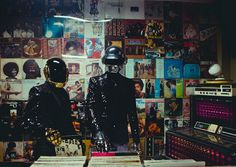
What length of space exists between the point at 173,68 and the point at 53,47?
1680mm

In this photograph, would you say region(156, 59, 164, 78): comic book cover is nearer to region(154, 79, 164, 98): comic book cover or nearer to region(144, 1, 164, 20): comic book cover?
region(154, 79, 164, 98): comic book cover

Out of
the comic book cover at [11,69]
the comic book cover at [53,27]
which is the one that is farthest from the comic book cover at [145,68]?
the comic book cover at [11,69]

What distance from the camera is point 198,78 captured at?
4.12m

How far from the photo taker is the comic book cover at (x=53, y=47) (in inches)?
152

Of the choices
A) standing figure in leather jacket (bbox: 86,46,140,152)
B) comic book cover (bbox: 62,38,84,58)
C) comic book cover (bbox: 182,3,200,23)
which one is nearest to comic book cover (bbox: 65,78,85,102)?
comic book cover (bbox: 62,38,84,58)

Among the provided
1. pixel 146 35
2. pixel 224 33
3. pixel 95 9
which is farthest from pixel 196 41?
pixel 95 9

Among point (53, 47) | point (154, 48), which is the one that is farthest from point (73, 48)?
point (154, 48)

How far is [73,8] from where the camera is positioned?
3898 millimetres

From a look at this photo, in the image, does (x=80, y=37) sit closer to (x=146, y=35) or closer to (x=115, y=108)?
(x=146, y=35)

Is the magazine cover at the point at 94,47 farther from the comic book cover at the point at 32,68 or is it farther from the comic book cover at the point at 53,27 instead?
the comic book cover at the point at 32,68

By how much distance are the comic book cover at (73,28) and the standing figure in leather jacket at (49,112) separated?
1434 mm

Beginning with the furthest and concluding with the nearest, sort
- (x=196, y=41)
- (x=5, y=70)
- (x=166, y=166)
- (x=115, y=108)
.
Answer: (x=196, y=41) < (x=5, y=70) < (x=115, y=108) < (x=166, y=166)

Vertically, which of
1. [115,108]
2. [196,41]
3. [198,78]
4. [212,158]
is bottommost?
[212,158]

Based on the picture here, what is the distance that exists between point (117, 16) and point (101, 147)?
2115 mm
